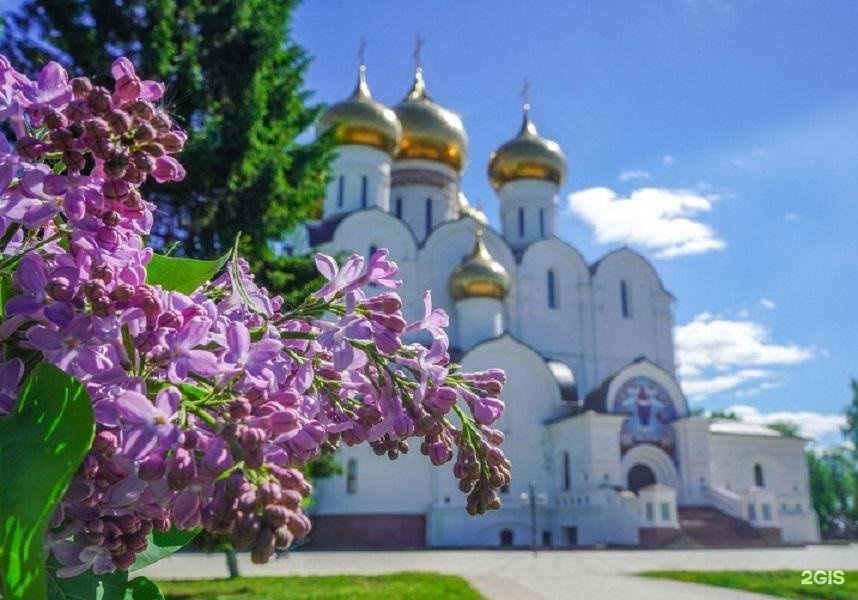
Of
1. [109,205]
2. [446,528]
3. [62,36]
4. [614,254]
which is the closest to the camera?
[109,205]

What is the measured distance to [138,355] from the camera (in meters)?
0.86

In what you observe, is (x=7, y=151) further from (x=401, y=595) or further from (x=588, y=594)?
(x=588, y=594)

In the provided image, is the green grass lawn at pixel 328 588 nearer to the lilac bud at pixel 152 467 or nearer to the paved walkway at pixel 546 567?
the paved walkway at pixel 546 567

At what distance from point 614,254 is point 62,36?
22747 mm

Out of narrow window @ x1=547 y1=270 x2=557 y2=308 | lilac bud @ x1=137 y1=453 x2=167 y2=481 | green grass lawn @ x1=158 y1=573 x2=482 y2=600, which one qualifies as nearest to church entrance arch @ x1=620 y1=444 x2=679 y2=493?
narrow window @ x1=547 y1=270 x2=557 y2=308

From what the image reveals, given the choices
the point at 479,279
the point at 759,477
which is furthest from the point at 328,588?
the point at 759,477

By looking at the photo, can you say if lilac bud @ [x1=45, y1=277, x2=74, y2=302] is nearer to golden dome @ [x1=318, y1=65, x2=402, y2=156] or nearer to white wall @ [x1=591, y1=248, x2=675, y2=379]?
golden dome @ [x1=318, y1=65, x2=402, y2=156]

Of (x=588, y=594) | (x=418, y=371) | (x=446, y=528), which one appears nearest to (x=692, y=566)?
(x=588, y=594)

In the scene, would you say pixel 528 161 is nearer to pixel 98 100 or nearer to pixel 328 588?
pixel 328 588

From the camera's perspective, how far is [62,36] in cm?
843

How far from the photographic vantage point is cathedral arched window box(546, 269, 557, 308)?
27.3 metres

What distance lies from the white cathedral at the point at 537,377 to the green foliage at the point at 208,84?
10533mm

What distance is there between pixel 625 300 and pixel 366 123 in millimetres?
11226

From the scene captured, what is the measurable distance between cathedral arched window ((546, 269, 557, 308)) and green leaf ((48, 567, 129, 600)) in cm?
2662
